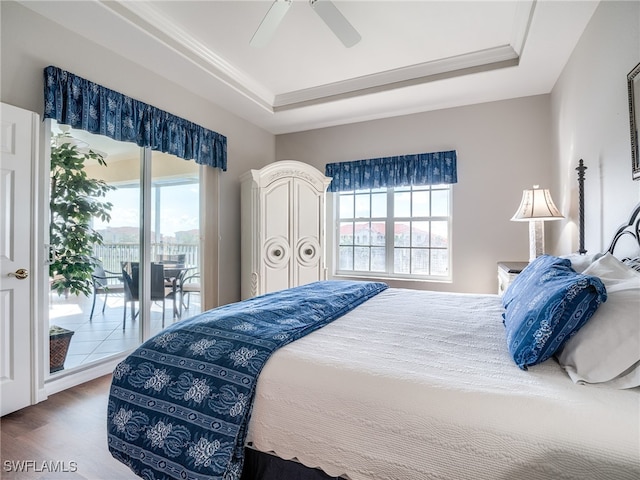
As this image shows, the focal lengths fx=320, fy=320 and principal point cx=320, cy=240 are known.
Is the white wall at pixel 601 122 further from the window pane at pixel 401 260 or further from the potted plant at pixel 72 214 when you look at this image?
the potted plant at pixel 72 214

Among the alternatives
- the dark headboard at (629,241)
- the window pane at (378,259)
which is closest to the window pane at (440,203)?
the window pane at (378,259)

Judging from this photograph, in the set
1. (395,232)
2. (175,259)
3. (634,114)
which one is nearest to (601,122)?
(634,114)

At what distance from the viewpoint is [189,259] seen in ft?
11.6

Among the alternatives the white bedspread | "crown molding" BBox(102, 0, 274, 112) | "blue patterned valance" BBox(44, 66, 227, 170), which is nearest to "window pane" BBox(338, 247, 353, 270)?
"blue patterned valance" BBox(44, 66, 227, 170)

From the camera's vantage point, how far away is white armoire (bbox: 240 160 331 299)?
3734 millimetres

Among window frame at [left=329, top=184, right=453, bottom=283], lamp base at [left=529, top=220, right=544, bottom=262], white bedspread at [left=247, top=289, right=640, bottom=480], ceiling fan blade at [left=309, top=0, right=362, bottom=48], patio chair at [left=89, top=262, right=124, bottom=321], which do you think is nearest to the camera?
white bedspread at [left=247, top=289, right=640, bottom=480]

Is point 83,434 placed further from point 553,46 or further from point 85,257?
point 553,46

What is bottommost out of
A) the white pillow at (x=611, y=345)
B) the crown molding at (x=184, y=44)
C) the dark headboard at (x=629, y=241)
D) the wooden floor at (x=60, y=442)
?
the wooden floor at (x=60, y=442)

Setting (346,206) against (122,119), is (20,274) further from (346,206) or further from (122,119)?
(346,206)

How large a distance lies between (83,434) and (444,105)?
4.37 meters

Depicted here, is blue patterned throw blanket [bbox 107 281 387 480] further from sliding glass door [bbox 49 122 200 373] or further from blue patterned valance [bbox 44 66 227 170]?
blue patterned valance [bbox 44 66 227 170]

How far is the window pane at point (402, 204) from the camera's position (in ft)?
13.9

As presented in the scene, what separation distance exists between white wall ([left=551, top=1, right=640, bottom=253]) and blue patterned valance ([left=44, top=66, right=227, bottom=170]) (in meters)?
3.36

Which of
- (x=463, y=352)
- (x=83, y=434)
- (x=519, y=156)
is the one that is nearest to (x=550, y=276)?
(x=463, y=352)
